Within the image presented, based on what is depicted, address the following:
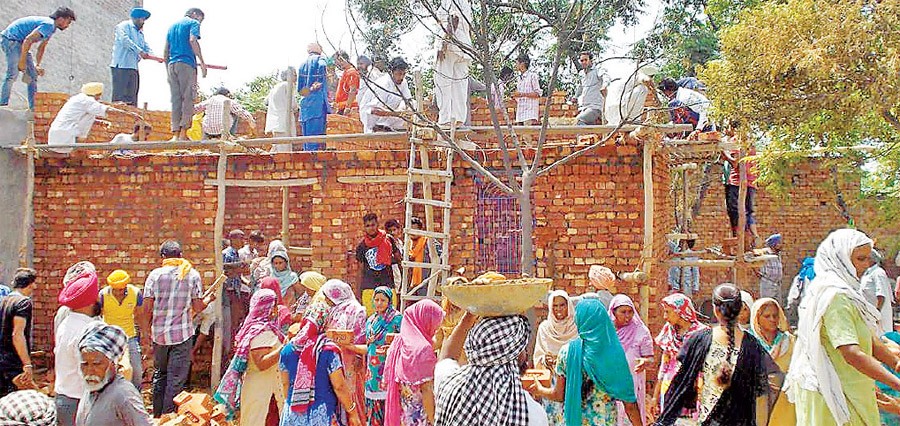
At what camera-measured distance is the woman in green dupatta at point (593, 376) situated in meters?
4.01

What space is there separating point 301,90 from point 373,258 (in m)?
3.11

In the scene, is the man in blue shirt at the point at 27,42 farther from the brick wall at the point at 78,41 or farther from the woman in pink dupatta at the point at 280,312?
the brick wall at the point at 78,41

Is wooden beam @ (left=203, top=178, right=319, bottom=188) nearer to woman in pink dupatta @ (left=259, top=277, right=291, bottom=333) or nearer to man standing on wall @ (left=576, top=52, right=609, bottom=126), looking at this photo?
woman in pink dupatta @ (left=259, top=277, right=291, bottom=333)

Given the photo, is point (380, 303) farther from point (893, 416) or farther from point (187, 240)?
point (187, 240)

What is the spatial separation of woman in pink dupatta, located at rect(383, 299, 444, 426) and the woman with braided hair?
→ 1.44m

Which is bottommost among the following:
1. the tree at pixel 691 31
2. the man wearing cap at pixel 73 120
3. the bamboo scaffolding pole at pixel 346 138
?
the bamboo scaffolding pole at pixel 346 138

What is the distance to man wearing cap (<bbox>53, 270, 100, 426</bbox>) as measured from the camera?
4.81m

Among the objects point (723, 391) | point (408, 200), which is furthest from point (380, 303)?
point (723, 391)

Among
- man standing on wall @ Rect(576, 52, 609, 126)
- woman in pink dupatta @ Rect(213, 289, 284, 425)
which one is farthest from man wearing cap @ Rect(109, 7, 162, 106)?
woman in pink dupatta @ Rect(213, 289, 284, 425)

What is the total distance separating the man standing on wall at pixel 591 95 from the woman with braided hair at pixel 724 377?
557 centimetres

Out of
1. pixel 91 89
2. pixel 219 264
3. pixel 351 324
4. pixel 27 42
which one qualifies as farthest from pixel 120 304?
pixel 27 42

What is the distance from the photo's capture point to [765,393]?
12.9ft

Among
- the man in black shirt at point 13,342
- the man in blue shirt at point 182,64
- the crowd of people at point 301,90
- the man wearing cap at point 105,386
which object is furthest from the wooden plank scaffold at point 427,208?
the man wearing cap at point 105,386

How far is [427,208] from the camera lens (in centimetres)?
766
